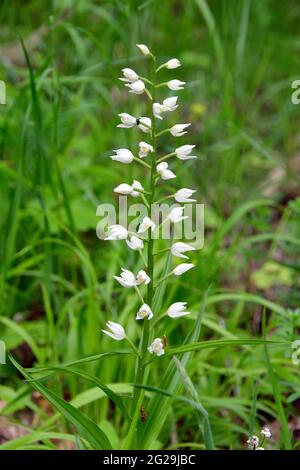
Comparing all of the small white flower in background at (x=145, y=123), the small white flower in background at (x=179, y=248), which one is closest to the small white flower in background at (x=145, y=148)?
the small white flower in background at (x=145, y=123)

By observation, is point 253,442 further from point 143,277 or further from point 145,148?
point 145,148

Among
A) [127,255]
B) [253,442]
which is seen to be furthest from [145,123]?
[127,255]

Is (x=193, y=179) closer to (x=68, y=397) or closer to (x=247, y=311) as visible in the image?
(x=247, y=311)

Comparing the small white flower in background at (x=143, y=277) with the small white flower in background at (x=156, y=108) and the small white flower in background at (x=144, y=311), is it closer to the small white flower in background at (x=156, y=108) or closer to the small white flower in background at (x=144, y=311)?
the small white flower in background at (x=144, y=311)

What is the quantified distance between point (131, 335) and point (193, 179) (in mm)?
1529

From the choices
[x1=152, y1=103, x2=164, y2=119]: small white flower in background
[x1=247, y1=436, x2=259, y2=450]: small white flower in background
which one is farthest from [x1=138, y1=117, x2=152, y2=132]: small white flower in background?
[x1=247, y1=436, x2=259, y2=450]: small white flower in background

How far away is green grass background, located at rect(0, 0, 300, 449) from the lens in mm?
2598

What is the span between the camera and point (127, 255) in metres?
3.04

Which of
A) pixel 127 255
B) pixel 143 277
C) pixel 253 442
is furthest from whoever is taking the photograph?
pixel 127 255

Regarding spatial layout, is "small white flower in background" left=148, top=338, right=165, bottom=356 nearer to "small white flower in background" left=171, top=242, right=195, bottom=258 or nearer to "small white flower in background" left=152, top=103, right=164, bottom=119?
"small white flower in background" left=171, top=242, right=195, bottom=258

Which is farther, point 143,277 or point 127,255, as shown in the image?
point 127,255

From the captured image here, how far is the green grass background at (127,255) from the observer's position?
260 centimetres
